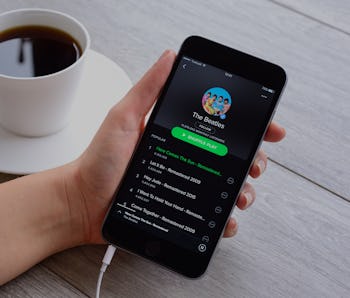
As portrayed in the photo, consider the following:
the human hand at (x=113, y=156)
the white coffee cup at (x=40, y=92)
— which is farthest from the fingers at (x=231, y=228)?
the white coffee cup at (x=40, y=92)

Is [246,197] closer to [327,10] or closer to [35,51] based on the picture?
[35,51]

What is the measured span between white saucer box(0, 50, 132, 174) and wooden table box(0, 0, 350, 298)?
0.05 meters

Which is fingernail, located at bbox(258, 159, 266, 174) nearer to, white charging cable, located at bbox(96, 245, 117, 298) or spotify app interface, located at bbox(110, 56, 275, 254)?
spotify app interface, located at bbox(110, 56, 275, 254)

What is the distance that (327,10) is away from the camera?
93cm

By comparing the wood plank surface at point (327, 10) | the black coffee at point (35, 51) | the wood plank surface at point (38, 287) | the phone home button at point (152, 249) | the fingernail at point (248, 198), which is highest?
the wood plank surface at point (327, 10)

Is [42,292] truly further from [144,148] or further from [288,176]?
[288,176]

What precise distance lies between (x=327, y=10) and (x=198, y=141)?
42 centimetres

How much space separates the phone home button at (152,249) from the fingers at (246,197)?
0.10 meters

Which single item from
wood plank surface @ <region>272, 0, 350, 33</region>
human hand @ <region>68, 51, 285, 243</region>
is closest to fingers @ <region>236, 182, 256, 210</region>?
human hand @ <region>68, 51, 285, 243</region>

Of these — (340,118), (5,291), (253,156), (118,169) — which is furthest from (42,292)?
(340,118)

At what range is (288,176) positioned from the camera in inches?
28.5

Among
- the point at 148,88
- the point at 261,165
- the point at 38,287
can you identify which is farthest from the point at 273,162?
the point at 38,287

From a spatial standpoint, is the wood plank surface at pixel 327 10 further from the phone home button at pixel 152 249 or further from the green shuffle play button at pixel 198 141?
the phone home button at pixel 152 249

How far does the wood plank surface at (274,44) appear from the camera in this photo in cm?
77
